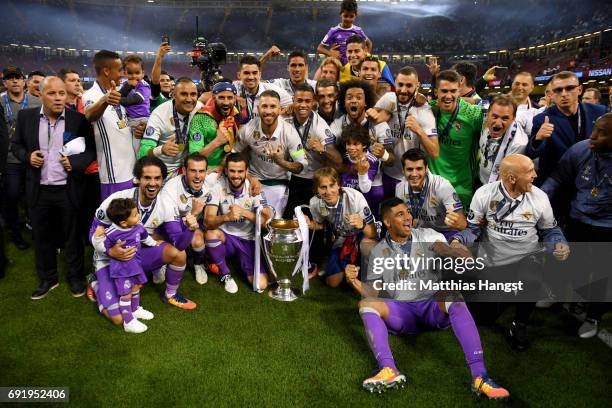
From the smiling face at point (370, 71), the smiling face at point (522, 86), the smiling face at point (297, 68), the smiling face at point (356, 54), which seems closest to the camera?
the smiling face at point (370, 71)

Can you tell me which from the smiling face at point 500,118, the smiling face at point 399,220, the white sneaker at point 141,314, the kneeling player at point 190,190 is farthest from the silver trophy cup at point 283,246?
the smiling face at point 500,118

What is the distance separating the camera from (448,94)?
11.8ft

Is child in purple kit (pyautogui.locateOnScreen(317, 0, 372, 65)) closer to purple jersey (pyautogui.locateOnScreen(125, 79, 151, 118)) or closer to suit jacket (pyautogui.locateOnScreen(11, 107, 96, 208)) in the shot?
purple jersey (pyautogui.locateOnScreen(125, 79, 151, 118))

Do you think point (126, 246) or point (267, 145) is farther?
point (267, 145)

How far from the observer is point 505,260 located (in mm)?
3078

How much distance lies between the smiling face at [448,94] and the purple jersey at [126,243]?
259cm

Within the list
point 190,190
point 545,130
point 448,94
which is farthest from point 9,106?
point 545,130

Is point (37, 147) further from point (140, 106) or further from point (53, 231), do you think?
point (140, 106)

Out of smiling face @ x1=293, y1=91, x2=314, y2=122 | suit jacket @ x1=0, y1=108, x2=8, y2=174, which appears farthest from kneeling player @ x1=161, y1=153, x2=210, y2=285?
suit jacket @ x1=0, y1=108, x2=8, y2=174

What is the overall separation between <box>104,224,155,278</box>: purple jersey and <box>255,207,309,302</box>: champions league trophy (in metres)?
0.98

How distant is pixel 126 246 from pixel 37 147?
1.09 metres

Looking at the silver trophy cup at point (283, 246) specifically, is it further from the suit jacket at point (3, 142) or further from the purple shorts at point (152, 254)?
the suit jacket at point (3, 142)

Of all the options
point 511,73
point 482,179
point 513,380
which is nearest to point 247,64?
point 482,179

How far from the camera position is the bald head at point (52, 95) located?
3.19 meters
